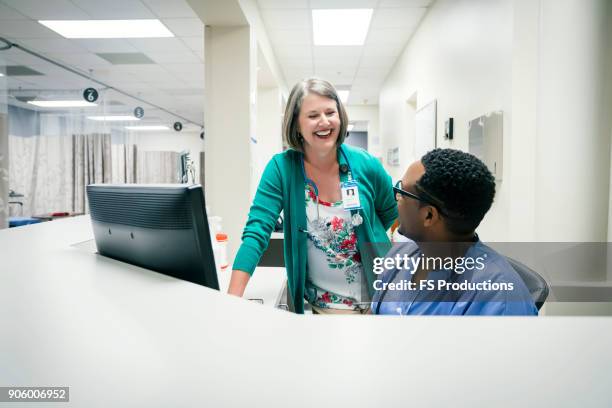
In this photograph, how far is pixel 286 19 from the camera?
4211 millimetres

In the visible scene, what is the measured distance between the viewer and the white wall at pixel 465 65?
7.36 feet

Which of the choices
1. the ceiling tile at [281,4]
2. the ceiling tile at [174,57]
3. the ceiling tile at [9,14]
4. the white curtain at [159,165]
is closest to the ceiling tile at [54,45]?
the ceiling tile at [9,14]

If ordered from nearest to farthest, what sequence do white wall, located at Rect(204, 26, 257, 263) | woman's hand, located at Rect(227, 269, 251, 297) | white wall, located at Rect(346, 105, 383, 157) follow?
woman's hand, located at Rect(227, 269, 251, 297) < white wall, located at Rect(204, 26, 257, 263) < white wall, located at Rect(346, 105, 383, 157)

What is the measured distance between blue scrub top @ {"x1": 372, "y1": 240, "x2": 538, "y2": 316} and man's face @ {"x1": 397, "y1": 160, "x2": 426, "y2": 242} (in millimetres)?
65

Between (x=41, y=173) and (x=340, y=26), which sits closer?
(x=340, y=26)

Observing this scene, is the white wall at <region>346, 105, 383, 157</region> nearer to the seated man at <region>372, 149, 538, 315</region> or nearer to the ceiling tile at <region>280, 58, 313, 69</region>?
the ceiling tile at <region>280, 58, 313, 69</region>

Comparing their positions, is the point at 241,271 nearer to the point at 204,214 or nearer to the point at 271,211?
the point at 271,211

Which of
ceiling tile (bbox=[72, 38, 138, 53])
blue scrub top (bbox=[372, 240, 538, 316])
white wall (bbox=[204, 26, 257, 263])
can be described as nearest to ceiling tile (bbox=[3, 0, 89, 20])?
ceiling tile (bbox=[72, 38, 138, 53])

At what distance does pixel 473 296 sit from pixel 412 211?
223mm

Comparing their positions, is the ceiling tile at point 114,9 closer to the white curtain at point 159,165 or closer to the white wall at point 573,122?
the white wall at point 573,122

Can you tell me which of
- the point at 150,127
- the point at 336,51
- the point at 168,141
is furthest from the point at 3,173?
the point at 168,141

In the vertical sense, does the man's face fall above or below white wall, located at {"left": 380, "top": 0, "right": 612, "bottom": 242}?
below

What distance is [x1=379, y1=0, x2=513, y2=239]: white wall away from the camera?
224 centimetres

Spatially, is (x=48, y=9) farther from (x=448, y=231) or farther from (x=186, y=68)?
(x=448, y=231)
